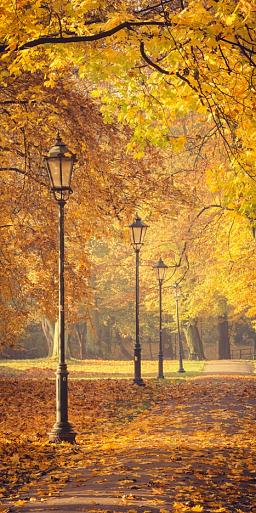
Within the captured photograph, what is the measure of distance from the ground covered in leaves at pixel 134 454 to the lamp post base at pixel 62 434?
0.17 meters

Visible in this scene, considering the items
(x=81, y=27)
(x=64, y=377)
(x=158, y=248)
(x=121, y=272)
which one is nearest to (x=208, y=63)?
(x=81, y=27)

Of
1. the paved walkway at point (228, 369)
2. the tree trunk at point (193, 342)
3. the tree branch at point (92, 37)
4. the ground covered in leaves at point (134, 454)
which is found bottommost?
the ground covered in leaves at point (134, 454)

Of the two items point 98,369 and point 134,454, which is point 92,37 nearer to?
point 134,454

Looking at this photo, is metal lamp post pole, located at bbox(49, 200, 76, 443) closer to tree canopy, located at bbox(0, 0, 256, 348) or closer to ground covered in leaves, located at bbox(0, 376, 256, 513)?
ground covered in leaves, located at bbox(0, 376, 256, 513)

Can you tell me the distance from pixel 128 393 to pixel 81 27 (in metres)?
13.0

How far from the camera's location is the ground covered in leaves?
28.1 feet

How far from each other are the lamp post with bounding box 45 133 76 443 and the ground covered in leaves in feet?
1.05

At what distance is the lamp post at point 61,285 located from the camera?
45.3 ft

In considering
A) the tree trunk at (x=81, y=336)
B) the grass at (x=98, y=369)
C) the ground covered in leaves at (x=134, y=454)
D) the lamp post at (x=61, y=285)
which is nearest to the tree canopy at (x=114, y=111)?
the lamp post at (x=61, y=285)

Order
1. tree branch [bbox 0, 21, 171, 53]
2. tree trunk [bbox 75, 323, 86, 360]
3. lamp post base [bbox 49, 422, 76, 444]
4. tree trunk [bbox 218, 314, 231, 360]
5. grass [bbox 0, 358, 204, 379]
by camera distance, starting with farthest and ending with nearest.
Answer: tree trunk [bbox 75, 323, 86, 360] < tree trunk [bbox 218, 314, 231, 360] < grass [bbox 0, 358, 204, 379] < lamp post base [bbox 49, 422, 76, 444] < tree branch [bbox 0, 21, 171, 53]

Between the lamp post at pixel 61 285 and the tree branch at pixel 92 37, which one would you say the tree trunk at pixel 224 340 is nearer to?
the lamp post at pixel 61 285

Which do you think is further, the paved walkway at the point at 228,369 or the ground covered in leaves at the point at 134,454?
the paved walkway at the point at 228,369

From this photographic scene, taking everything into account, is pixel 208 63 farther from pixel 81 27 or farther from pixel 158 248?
pixel 158 248

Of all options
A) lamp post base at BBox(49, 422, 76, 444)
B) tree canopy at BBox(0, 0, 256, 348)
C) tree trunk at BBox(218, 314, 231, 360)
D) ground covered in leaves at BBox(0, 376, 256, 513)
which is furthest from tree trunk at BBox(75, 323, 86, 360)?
lamp post base at BBox(49, 422, 76, 444)
